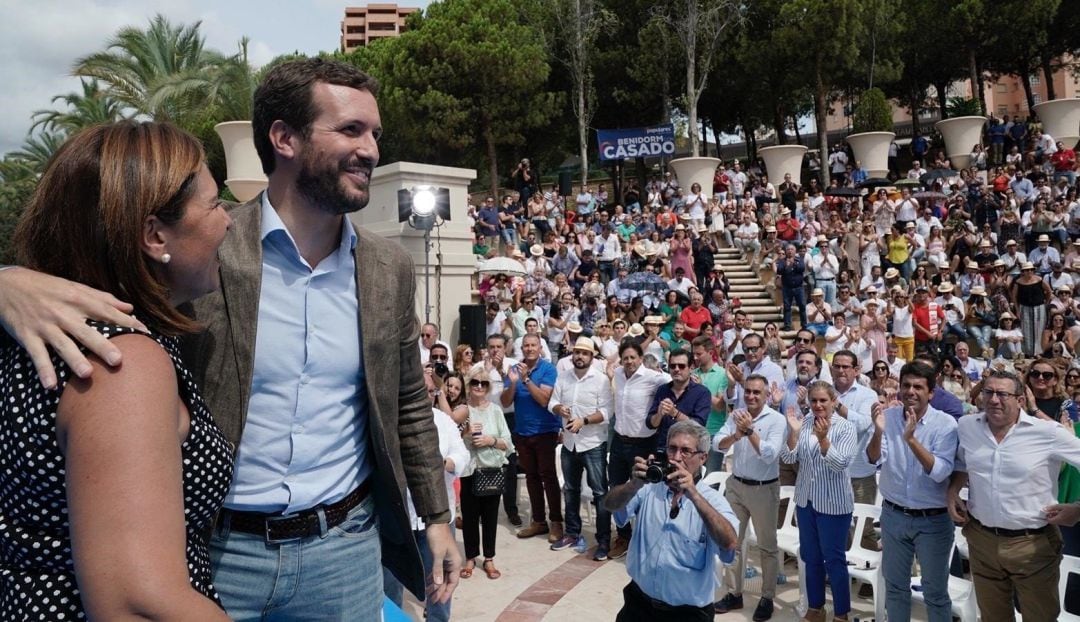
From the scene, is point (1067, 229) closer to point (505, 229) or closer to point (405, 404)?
point (505, 229)

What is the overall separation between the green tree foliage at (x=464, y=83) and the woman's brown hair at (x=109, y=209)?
1038 inches

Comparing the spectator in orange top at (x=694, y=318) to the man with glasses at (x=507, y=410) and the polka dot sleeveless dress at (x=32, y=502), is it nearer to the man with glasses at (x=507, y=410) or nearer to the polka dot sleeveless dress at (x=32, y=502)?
the man with glasses at (x=507, y=410)

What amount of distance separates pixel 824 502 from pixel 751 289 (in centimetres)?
1270

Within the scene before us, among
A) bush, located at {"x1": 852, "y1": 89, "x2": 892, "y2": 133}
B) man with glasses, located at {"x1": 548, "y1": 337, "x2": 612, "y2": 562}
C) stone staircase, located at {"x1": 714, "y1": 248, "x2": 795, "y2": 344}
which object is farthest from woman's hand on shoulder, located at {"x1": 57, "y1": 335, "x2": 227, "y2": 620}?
bush, located at {"x1": 852, "y1": 89, "x2": 892, "y2": 133}

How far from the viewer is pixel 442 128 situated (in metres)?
27.5

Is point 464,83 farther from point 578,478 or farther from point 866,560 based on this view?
point 866,560

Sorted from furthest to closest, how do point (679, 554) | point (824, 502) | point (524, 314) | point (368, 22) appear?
point (368, 22) → point (524, 314) → point (824, 502) → point (679, 554)

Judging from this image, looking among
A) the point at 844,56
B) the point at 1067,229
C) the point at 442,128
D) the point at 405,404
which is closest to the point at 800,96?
the point at 844,56

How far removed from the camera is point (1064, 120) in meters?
24.9

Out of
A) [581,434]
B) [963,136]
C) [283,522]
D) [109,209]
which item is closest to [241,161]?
[581,434]

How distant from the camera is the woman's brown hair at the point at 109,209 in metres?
1.22

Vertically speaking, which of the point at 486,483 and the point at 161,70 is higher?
the point at 161,70

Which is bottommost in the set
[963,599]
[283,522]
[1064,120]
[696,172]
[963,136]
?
[963,599]

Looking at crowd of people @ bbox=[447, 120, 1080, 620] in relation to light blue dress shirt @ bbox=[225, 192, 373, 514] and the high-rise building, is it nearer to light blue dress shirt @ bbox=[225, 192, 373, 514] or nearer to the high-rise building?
light blue dress shirt @ bbox=[225, 192, 373, 514]
